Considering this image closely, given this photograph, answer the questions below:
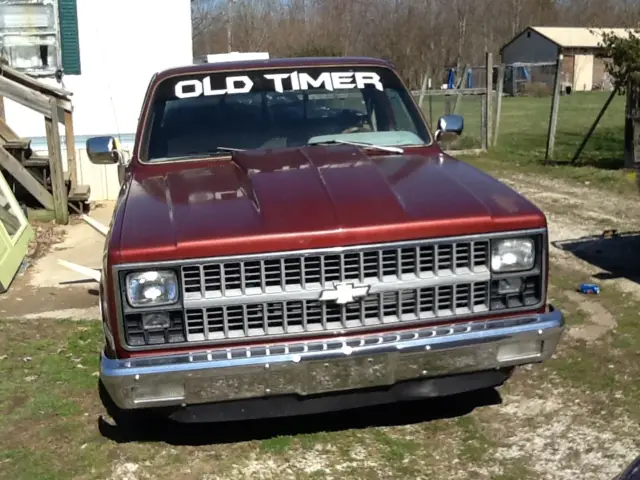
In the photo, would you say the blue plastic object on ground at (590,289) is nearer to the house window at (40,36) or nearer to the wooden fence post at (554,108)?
the wooden fence post at (554,108)

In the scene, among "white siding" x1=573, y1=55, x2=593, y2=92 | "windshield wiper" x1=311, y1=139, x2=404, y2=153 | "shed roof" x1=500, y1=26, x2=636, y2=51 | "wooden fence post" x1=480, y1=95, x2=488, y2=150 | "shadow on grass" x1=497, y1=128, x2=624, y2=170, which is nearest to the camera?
"windshield wiper" x1=311, y1=139, x2=404, y2=153

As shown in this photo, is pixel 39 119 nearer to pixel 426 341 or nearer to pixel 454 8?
pixel 426 341

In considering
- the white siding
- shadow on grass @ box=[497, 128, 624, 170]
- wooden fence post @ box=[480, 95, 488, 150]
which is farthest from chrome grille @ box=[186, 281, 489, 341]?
the white siding

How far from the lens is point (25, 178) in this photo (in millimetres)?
10008

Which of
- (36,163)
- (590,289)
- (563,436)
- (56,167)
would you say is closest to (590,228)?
(590,289)

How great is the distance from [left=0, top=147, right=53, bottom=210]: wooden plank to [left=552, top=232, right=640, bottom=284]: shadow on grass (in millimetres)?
6074

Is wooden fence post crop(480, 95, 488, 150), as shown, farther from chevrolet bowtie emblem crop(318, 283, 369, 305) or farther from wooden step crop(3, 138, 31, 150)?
chevrolet bowtie emblem crop(318, 283, 369, 305)

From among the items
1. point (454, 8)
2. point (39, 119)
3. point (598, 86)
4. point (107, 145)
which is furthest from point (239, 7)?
point (107, 145)

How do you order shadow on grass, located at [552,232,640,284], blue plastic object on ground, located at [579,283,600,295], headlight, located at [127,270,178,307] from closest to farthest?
headlight, located at [127,270,178,307]
blue plastic object on ground, located at [579,283,600,295]
shadow on grass, located at [552,232,640,284]

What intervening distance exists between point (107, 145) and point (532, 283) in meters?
3.11

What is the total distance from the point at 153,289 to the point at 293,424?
128 centimetres

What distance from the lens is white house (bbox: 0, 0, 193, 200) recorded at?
11516mm

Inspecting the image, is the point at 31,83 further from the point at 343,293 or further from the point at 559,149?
the point at 559,149

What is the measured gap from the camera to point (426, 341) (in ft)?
11.9
